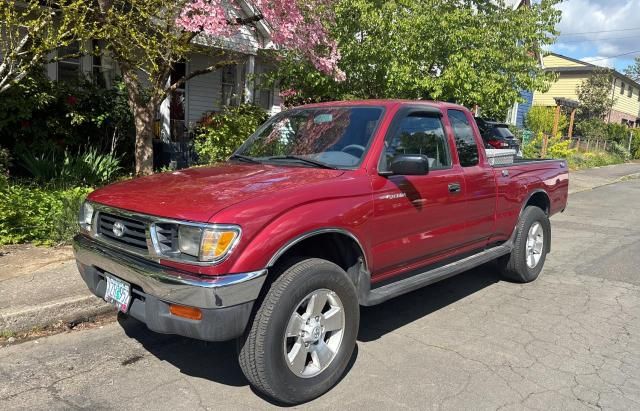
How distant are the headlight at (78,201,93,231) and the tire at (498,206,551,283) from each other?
13.6 ft

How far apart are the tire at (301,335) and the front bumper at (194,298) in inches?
5.7

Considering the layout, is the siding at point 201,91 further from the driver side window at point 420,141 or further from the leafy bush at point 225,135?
the driver side window at point 420,141

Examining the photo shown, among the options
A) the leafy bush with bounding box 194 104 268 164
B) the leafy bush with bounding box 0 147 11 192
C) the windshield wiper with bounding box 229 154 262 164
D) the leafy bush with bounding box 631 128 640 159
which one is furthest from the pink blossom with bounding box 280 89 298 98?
the leafy bush with bounding box 631 128 640 159

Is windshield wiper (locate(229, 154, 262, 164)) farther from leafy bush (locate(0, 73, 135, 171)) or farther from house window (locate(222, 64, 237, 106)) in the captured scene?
house window (locate(222, 64, 237, 106))

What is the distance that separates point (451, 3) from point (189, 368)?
8.78 m

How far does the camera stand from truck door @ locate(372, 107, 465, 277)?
390 cm

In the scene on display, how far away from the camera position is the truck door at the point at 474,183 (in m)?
4.81

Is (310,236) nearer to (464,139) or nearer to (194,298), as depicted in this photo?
(194,298)

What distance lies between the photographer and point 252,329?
122 inches

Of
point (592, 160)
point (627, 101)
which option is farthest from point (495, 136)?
point (627, 101)

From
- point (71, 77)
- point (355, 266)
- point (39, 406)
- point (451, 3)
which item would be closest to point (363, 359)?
point (355, 266)

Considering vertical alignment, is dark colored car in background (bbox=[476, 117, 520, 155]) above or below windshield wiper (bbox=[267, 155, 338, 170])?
above

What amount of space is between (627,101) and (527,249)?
150 ft

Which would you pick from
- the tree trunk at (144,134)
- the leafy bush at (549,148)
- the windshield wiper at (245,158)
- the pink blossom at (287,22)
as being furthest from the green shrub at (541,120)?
the windshield wiper at (245,158)
